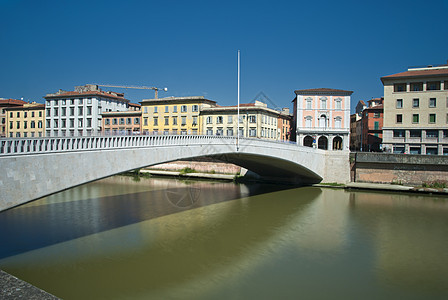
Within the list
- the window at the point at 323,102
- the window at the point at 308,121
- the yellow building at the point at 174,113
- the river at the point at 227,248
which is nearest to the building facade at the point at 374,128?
the window at the point at 323,102

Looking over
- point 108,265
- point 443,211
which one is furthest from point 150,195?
point 443,211

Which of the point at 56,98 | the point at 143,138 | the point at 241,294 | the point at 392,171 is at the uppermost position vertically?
the point at 56,98

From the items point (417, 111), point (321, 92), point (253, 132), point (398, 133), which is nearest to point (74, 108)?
point (253, 132)

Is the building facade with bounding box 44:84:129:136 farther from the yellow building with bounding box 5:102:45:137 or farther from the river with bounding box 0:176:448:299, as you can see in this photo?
the river with bounding box 0:176:448:299

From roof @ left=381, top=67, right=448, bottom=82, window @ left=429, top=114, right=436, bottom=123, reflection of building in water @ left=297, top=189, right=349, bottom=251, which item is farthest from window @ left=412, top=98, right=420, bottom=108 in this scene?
reflection of building in water @ left=297, top=189, right=349, bottom=251

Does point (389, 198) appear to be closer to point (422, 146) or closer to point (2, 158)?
point (422, 146)

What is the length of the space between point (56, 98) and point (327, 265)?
30.3 meters

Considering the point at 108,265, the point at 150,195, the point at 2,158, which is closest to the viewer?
the point at 2,158

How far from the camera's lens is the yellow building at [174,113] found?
38.8m

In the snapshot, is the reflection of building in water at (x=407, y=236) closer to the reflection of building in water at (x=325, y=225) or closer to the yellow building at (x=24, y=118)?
the reflection of building in water at (x=325, y=225)

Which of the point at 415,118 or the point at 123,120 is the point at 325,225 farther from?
the point at 123,120

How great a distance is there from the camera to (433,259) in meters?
11.9

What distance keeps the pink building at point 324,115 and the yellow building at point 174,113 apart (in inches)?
426

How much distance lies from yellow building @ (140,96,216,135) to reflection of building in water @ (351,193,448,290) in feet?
68.5
